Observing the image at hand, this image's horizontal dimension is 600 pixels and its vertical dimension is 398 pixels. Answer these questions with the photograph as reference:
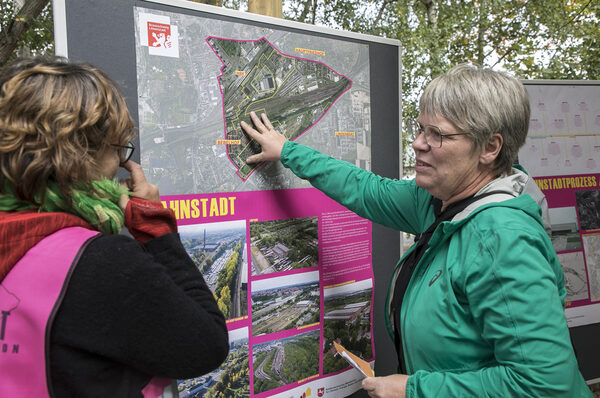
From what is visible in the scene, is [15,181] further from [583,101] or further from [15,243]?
[583,101]

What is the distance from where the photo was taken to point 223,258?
5.66 feet

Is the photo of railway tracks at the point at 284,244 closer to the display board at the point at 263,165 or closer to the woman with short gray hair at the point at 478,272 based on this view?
the display board at the point at 263,165

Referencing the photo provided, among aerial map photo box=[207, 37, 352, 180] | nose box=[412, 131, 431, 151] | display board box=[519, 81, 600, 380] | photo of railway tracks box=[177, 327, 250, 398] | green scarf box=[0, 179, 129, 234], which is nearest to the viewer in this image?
green scarf box=[0, 179, 129, 234]

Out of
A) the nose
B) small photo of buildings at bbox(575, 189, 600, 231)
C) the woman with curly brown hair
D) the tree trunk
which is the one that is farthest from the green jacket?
the tree trunk

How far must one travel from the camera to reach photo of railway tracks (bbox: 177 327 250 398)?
165 centimetres

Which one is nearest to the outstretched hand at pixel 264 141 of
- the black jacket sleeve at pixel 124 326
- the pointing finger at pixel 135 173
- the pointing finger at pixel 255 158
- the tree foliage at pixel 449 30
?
the pointing finger at pixel 255 158

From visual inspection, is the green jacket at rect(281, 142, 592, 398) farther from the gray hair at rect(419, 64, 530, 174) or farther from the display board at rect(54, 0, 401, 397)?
the display board at rect(54, 0, 401, 397)

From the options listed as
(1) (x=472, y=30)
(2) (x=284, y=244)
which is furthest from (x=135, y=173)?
(1) (x=472, y=30)

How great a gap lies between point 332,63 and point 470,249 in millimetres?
1177

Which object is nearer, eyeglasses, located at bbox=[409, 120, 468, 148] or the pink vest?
the pink vest

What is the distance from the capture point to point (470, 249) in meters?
1.31

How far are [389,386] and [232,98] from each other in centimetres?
119

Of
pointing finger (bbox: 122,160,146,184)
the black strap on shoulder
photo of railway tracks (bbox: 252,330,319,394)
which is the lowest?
photo of railway tracks (bbox: 252,330,319,394)

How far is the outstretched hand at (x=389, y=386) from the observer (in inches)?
55.9
